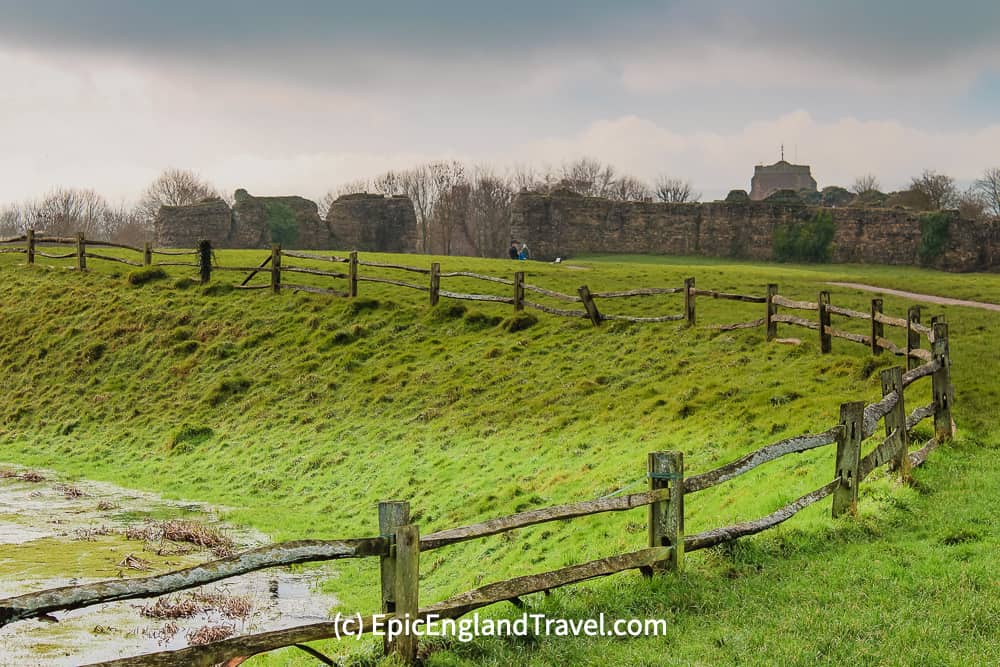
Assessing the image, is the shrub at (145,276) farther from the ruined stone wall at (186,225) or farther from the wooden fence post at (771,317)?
the ruined stone wall at (186,225)

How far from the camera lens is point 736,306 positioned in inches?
1034

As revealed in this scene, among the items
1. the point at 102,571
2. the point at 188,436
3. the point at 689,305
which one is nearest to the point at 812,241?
the point at 689,305

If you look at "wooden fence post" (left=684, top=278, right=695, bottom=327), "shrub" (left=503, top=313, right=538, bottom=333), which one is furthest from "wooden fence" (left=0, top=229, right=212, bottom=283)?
"wooden fence post" (left=684, top=278, right=695, bottom=327)

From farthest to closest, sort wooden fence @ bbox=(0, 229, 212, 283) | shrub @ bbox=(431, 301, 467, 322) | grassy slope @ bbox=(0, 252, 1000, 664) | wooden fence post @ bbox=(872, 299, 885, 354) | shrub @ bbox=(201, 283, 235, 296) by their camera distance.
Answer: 1. wooden fence @ bbox=(0, 229, 212, 283)
2. shrub @ bbox=(201, 283, 235, 296)
3. shrub @ bbox=(431, 301, 467, 322)
4. wooden fence post @ bbox=(872, 299, 885, 354)
5. grassy slope @ bbox=(0, 252, 1000, 664)

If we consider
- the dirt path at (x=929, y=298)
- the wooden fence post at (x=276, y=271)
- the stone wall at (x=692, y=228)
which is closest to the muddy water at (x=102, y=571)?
the wooden fence post at (x=276, y=271)

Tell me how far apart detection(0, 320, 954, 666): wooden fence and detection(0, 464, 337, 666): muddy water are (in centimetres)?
295

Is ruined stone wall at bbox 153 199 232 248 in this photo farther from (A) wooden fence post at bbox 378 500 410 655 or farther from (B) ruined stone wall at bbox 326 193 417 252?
(A) wooden fence post at bbox 378 500 410 655

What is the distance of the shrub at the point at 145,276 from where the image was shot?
33250 mm

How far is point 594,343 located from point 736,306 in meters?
5.58

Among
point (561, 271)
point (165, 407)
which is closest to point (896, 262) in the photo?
point (561, 271)

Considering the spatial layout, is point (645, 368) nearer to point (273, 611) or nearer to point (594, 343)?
point (594, 343)

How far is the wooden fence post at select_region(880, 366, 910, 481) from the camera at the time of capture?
1084cm

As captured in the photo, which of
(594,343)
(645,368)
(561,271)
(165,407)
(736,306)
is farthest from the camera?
(561,271)

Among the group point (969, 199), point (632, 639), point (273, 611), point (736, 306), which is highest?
point (969, 199)
